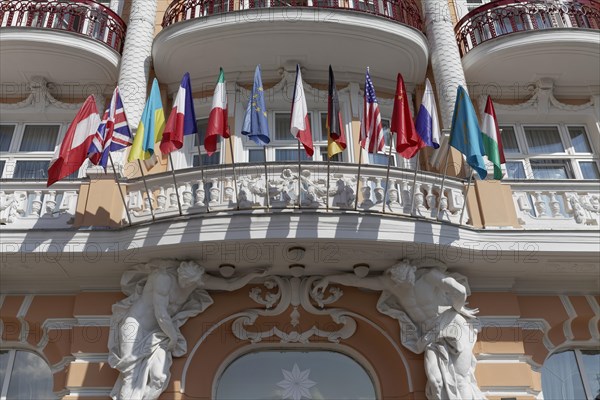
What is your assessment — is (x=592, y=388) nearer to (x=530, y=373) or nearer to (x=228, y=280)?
(x=530, y=373)

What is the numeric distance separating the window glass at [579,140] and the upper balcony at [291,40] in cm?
305

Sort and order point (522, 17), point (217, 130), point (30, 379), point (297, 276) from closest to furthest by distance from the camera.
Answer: point (217, 130), point (297, 276), point (30, 379), point (522, 17)

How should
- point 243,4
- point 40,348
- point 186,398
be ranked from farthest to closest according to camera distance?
point 243,4 → point 40,348 → point 186,398

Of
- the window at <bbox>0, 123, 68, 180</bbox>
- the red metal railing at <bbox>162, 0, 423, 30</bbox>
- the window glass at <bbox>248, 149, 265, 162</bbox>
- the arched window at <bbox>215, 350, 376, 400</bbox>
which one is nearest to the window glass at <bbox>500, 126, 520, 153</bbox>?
the red metal railing at <bbox>162, 0, 423, 30</bbox>

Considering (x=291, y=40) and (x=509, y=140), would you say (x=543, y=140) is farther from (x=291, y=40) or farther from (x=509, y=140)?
(x=291, y=40)

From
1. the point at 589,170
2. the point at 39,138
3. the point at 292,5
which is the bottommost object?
the point at 589,170

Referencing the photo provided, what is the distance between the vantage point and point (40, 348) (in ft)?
27.1

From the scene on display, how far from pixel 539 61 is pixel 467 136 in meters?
3.79

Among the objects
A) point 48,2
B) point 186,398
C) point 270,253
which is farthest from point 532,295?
point 48,2

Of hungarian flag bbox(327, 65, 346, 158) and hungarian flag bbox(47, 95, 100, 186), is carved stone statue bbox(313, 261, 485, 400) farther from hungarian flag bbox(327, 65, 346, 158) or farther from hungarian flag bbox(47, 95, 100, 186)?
hungarian flag bbox(47, 95, 100, 186)

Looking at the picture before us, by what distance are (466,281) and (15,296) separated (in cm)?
649

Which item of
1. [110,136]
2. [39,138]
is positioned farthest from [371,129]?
[39,138]

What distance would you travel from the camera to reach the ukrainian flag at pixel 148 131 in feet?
25.0

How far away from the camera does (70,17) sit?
1107cm
